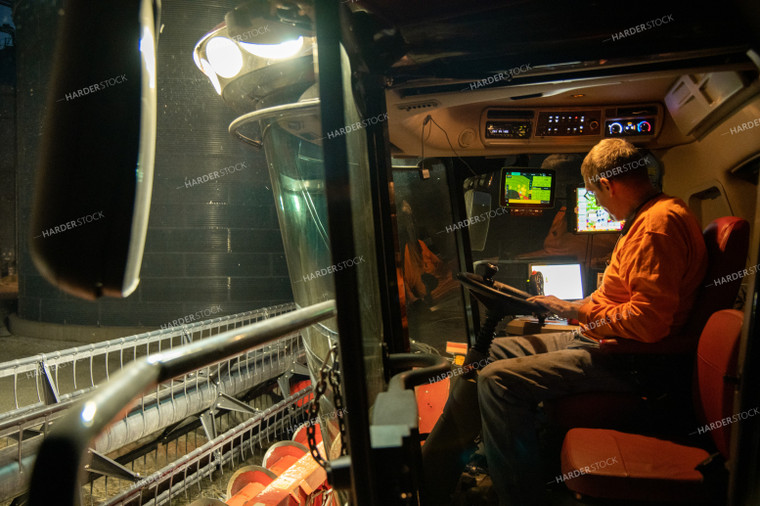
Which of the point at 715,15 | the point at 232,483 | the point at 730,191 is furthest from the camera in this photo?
the point at 730,191

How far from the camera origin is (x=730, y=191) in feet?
9.05

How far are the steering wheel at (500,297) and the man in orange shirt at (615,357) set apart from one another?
25cm

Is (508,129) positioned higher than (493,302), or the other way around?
(508,129)

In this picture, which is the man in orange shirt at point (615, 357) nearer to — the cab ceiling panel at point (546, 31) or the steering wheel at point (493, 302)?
the steering wheel at point (493, 302)

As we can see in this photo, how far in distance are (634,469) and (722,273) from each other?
949mm

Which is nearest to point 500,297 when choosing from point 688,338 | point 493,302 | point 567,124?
point 493,302

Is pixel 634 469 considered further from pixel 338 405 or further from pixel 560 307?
pixel 338 405

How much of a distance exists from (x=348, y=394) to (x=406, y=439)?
0.52 ft

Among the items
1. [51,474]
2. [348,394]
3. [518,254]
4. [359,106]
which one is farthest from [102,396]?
[518,254]

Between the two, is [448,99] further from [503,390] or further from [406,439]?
[406,439]

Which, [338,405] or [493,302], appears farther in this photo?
[493,302]

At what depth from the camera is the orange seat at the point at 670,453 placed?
55.2 inches

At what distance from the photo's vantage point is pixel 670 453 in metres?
1.51

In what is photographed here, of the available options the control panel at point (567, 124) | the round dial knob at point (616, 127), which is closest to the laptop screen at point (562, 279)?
the control panel at point (567, 124)
